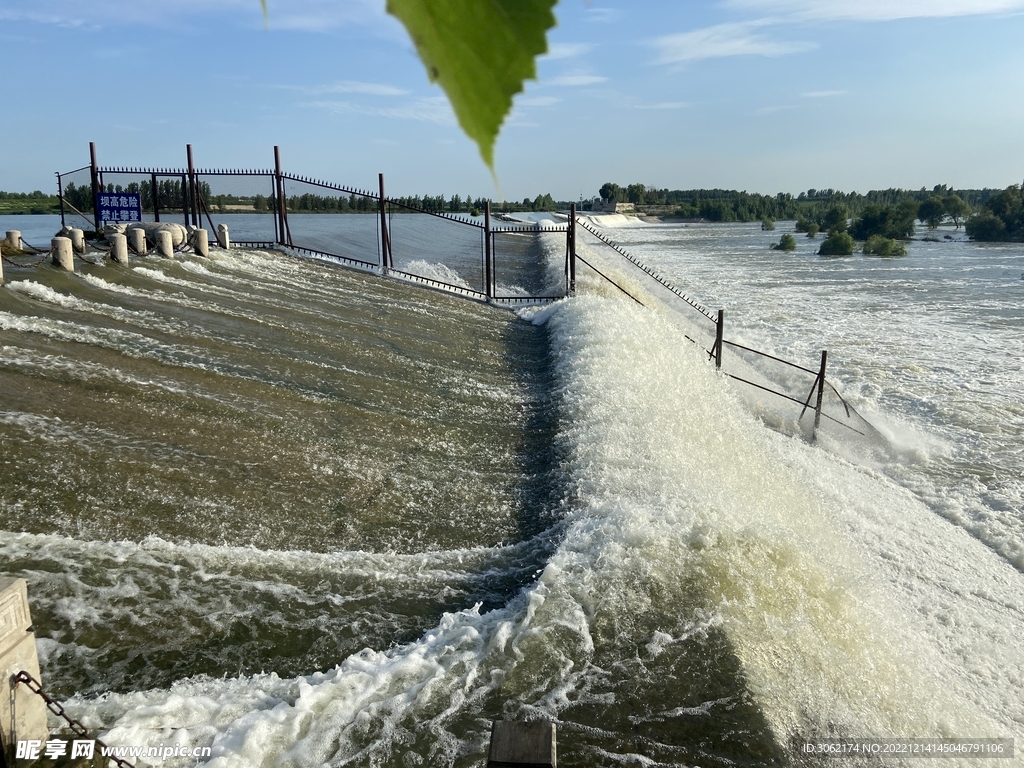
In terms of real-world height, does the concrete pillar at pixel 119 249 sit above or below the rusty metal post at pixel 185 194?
below

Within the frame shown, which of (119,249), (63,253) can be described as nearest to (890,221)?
(119,249)

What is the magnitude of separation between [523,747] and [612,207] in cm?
9046

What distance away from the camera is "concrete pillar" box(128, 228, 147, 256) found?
42.7ft

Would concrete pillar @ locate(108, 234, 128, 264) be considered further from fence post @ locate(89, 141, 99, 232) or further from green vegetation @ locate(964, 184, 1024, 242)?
green vegetation @ locate(964, 184, 1024, 242)

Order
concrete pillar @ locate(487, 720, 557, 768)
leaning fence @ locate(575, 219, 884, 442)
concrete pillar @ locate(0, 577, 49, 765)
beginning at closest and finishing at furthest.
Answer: concrete pillar @ locate(487, 720, 557, 768) < concrete pillar @ locate(0, 577, 49, 765) < leaning fence @ locate(575, 219, 884, 442)

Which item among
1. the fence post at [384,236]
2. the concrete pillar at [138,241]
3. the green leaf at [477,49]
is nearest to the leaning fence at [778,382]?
the fence post at [384,236]

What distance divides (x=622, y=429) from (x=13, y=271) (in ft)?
28.0

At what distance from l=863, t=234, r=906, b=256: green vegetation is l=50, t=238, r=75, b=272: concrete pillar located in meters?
42.4

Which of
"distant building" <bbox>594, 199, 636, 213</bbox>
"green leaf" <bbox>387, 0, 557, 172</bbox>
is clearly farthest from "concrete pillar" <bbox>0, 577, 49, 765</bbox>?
"distant building" <bbox>594, 199, 636, 213</bbox>

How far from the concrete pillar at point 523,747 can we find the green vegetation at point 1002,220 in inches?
2428

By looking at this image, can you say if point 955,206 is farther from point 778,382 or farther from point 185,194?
point 185,194

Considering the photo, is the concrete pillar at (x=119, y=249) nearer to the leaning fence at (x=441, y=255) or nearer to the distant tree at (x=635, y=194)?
the leaning fence at (x=441, y=255)

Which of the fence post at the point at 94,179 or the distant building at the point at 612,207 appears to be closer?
the fence post at the point at 94,179

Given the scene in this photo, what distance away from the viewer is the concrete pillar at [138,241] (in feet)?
42.7
